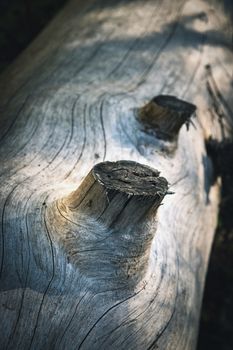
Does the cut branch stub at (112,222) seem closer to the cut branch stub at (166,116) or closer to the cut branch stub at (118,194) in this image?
the cut branch stub at (118,194)

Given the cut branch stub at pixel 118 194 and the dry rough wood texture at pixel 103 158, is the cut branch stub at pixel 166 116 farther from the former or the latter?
the cut branch stub at pixel 118 194

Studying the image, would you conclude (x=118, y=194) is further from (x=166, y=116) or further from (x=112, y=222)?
(x=166, y=116)

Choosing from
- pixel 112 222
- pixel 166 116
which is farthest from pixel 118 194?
pixel 166 116

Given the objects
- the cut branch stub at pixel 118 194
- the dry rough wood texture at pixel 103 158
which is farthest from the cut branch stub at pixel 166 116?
the cut branch stub at pixel 118 194

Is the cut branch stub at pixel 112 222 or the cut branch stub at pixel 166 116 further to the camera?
the cut branch stub at pixel 166 116

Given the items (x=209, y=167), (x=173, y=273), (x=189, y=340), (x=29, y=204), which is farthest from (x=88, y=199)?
(x=209, y=167)

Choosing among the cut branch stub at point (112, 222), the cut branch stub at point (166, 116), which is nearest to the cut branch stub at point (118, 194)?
the cut branch stub at point (112, 222)

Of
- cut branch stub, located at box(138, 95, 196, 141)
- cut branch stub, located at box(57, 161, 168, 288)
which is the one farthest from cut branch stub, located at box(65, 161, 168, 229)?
cut branch stub, located at box(138, 95, 196, 141)

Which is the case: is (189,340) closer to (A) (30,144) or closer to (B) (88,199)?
(B) (88,199)
